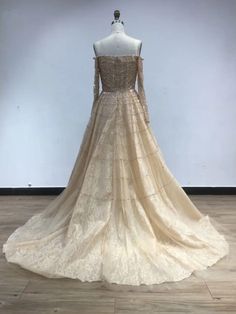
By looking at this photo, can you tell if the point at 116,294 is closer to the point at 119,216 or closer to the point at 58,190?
the point at 119,216

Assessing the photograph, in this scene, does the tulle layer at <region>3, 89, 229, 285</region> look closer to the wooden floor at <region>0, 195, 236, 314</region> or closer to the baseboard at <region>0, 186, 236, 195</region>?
the wooden floor at <region>0, 195, 236, 314</region>

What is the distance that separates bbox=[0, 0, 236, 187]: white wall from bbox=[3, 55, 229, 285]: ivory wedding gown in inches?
40.8

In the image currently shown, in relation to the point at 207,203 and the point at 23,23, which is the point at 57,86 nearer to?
the point at 23,23

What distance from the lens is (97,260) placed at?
2176mm

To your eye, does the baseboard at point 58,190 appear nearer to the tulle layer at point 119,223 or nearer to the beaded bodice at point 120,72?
the tulle layer at point 119,223

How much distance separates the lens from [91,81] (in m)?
3.60

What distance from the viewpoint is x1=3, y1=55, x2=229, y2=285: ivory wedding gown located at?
7.12 ft

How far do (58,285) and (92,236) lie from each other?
1.19 feet

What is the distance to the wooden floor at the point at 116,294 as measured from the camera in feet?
6.05

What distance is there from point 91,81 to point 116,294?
2.24 meters

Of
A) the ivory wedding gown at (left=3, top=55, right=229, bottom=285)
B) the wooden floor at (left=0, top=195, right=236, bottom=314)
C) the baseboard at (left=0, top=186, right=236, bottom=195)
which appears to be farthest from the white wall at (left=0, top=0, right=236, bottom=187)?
the wooden floor at (left=0, top=195, right=236, bottom=314)

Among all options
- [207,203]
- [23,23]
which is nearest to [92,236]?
[207,203]

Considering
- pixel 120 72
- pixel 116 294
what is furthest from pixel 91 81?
pixel 116 294

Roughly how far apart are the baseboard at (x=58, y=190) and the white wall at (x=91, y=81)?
6cm
